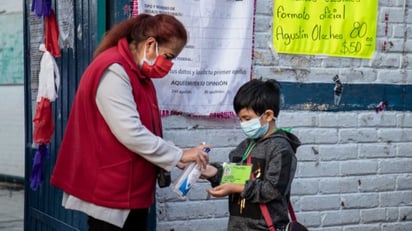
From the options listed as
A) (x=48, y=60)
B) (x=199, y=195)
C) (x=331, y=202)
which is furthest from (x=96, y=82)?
(x=331, y=202)

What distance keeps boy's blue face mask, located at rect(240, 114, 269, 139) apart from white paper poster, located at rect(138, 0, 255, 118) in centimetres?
96

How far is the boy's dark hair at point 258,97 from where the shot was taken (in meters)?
3.42

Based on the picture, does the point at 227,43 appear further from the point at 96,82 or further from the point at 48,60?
the point at 96,82

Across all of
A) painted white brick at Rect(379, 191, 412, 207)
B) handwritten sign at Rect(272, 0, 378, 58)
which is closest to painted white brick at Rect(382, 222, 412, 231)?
painted white brick at Rect(379, 191, 412, 207)

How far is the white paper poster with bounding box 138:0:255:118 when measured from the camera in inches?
169

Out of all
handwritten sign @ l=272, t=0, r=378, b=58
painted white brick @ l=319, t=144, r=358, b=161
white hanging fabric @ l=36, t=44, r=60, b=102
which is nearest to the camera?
white hanging fabric @ l=36, t=44, r=60, b=102

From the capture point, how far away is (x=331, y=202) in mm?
4973

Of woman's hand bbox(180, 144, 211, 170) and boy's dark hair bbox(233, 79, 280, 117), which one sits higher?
boy's dark hair bbox(233, 79, 280, 117)

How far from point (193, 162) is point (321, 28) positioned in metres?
1.89

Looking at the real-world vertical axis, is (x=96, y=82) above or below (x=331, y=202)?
above

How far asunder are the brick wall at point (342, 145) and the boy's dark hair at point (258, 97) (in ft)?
3.22

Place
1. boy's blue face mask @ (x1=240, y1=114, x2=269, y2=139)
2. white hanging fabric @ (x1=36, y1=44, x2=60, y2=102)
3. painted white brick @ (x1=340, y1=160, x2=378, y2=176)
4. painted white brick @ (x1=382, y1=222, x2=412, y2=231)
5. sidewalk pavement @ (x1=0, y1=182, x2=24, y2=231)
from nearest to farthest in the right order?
1. boy's blue face mask @ (x1=240, y1=114, x2=269, y2=139)
2. white hanging fabric @ (x1=36, y1=44, x2=60, y2=102)
3. painted white brick @ (x1=340, y1=160, x2=378, y2=176)
4. painted white brick @ (x1=382, y1=222, x2=412, y2=231)
5. sidewalk pavement @ (x1=0, y1=182, x2=24, y2=231)

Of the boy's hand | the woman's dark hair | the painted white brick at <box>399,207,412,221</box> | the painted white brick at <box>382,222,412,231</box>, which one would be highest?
the woman's dark hair

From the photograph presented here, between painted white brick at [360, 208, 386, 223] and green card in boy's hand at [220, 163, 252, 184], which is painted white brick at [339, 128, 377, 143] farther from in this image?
green card in boy's hand at [220, 163, 252, 184]
